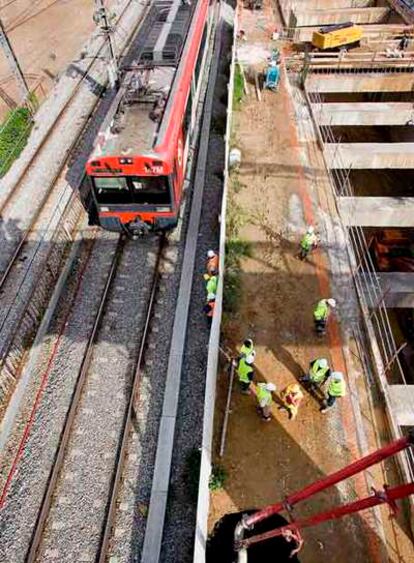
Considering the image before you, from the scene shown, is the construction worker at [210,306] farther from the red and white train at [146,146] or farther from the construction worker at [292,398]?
the construction worker at [292,398]

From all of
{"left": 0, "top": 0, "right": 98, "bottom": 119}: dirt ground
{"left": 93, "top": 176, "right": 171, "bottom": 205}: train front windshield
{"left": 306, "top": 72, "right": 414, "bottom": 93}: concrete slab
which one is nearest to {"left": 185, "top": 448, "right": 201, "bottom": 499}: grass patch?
{"left": 93, "top": 176, "right": 171, "bottom": 205}: train front windshield

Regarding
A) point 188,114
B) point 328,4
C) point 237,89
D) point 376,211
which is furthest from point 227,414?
point 328,4

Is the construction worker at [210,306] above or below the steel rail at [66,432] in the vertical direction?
above

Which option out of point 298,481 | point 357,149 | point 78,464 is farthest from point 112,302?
point 357,149

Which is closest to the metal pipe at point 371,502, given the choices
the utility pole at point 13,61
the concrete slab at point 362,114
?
the concrete slab at point 362,114

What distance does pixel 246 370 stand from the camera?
968 centimetres

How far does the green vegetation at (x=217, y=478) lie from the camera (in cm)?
891

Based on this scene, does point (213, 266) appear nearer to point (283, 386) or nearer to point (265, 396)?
point (283, 386)

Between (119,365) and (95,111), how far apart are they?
15.4 m

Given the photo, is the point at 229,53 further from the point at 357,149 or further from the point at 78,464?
the point at 78,464

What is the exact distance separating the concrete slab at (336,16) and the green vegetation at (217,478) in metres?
26.5

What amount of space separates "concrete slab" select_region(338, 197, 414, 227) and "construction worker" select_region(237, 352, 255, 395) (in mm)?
7686

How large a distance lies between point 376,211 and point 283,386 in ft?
26.9

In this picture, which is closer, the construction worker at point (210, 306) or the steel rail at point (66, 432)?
the steel rail at point (66, 432)
